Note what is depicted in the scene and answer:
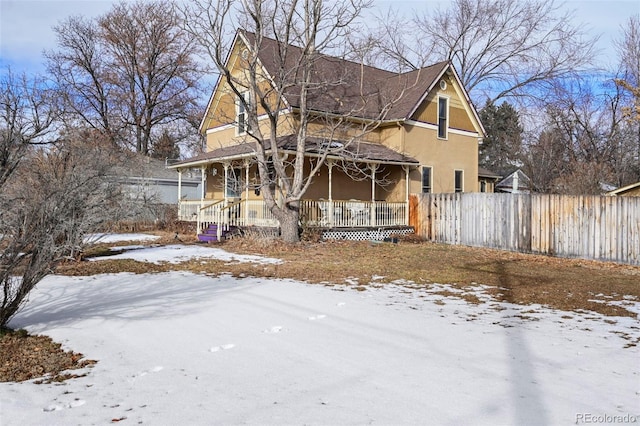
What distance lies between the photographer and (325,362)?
491 cm

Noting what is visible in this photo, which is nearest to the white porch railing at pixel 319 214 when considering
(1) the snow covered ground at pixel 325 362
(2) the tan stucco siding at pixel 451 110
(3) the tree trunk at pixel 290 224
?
(3) the tree trunk at pixel 290 224

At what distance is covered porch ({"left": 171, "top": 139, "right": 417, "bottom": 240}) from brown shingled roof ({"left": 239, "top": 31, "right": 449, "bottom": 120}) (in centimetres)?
203

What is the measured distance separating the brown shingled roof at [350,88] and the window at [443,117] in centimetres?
156

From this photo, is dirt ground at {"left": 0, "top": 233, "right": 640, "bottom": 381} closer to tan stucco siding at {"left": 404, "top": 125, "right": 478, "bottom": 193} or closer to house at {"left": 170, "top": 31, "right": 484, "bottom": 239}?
house at {"left": 170, "top": 31, "right": 484, "bottom": 239}

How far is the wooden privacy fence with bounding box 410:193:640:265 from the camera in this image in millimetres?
14078

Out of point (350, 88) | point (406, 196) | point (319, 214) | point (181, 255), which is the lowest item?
point (181, 255)

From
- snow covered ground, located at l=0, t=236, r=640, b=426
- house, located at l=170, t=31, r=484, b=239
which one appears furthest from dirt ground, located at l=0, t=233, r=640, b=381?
house, located at l=170, t=31, r=484, b=239

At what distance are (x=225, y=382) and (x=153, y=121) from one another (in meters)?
41.3

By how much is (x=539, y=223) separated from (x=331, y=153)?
A: 7704mm

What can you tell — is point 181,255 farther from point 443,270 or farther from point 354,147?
point 354,147

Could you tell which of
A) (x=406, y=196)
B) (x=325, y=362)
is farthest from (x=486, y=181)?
(x=325, y=362)

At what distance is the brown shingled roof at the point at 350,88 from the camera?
68.4 feet

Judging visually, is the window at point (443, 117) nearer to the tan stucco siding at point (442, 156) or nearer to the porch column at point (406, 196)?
the tan stucco siding at point (442, 156)

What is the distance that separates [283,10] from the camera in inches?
651
